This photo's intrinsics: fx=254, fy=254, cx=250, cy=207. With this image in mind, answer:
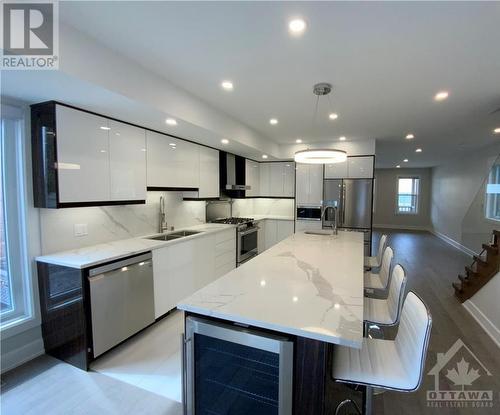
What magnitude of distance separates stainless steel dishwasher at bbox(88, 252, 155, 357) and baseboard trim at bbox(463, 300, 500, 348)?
3.75 m

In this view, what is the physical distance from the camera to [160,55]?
1.99 meters

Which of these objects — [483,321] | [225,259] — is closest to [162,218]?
[225,259]

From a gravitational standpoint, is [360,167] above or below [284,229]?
above

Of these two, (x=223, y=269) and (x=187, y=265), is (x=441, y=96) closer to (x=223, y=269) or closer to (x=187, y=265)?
(x=187, y=265)

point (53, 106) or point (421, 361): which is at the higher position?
point (53, 106)

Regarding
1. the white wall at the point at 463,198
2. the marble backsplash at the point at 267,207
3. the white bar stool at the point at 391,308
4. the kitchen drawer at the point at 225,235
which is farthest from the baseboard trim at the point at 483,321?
the marble backsplash at the point at 267,207

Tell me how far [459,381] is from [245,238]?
3401 millimetres

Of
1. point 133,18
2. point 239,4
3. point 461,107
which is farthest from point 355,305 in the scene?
point 461,107

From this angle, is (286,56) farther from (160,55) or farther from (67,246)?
(67,246)

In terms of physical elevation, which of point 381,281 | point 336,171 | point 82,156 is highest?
point 336,171

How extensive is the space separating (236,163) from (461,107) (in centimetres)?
356

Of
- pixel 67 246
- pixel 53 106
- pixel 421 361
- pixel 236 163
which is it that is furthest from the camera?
pixel 236 163

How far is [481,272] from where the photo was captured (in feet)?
11.1

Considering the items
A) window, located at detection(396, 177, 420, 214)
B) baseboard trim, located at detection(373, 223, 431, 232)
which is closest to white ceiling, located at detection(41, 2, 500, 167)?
window, located at detection(396, 177, 420, 214)
